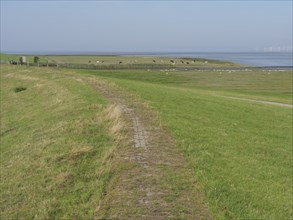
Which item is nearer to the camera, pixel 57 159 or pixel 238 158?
pixel 57 159

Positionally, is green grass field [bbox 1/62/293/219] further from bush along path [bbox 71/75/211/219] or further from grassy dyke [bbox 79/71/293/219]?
bush along path [bbox 71/75/211/219]

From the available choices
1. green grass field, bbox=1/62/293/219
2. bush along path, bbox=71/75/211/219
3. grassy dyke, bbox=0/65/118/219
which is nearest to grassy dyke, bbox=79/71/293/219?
green grass field, bbox=1/62/293/219

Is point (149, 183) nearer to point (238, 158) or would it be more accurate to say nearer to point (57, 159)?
point (57, 159)

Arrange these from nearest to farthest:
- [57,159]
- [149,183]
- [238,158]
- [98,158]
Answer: [149,183] < [98,158] < [57,159] < [238,158]

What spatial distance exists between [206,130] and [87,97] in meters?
5.78

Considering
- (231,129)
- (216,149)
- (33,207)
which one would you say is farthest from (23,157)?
(231,129)

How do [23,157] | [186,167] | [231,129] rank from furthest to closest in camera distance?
[231,129], [23,157], [186,167]

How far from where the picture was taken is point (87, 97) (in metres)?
16.4

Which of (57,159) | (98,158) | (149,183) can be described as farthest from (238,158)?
(57,159)

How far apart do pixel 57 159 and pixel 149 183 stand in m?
3.00

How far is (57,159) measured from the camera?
9266mm

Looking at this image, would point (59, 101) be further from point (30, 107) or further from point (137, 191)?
point (137, 191)

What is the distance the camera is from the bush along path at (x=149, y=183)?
6.24 meters

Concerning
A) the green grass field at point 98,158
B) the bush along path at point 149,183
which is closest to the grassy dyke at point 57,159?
the green grass field at point 98,158
